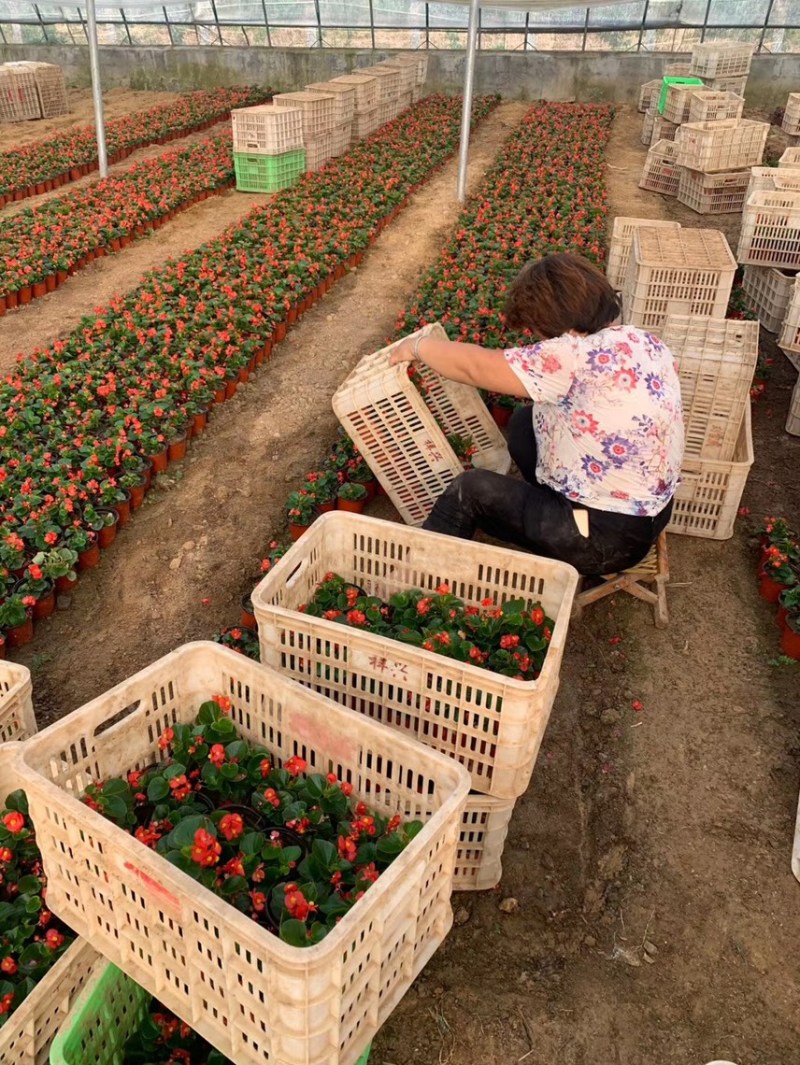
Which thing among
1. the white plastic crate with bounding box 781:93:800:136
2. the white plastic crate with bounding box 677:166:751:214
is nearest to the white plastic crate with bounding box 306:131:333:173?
the white plastic crate with bounding box 677:166:751:214

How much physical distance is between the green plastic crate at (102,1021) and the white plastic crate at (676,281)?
5327 mm

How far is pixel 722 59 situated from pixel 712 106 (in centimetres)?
412

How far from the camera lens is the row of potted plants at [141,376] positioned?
15.9ft

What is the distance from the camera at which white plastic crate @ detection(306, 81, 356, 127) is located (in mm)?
13148

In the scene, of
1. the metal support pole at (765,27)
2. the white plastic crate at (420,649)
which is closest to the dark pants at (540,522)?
the white plastic crate at (420,649)

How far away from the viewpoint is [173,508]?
5367 millimetres

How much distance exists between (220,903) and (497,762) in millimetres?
1116

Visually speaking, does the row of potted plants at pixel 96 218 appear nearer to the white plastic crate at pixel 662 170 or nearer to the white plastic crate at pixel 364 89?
the white plastic crate at pixel 364 89

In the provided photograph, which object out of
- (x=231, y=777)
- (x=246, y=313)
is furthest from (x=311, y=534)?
(x=246, y=313)

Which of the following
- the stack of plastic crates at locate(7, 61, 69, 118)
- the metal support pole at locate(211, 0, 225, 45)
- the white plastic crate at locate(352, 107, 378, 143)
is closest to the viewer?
the white plastic crate at locate(352, 107, 378, 143)

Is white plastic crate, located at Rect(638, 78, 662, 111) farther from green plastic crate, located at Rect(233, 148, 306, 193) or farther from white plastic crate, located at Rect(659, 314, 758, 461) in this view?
white plastic crate, located at Rect(659, 314, 758, 461)

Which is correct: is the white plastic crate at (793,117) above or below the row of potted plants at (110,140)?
above

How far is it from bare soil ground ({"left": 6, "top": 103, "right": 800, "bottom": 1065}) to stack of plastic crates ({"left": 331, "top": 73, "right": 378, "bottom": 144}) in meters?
10.5

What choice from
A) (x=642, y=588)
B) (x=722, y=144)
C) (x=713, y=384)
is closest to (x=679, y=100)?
(x=722, y=144)
